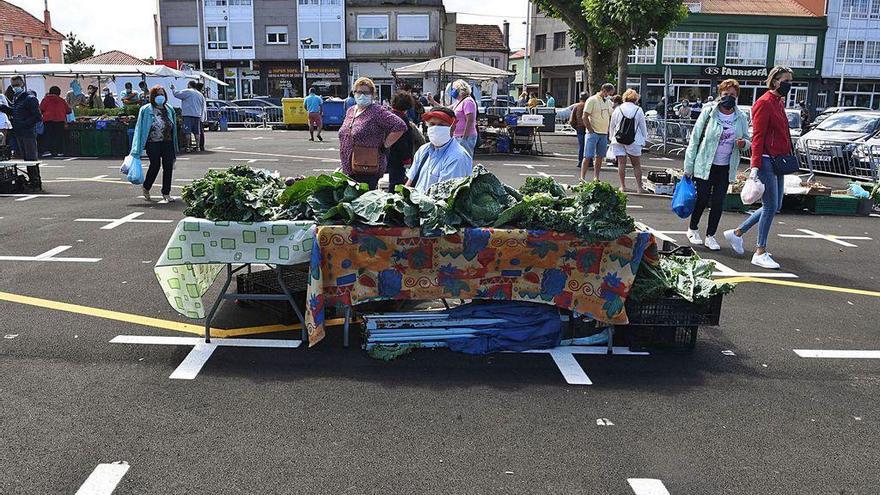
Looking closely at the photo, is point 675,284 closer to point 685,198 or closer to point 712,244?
point 685,198

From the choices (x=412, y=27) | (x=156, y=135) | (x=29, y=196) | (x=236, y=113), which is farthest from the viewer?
(x=412, y=27)

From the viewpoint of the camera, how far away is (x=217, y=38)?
167ft

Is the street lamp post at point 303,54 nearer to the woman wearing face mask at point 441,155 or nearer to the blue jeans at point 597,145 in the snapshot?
the blue jeans at point 597,145

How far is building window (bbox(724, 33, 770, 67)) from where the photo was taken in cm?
4806

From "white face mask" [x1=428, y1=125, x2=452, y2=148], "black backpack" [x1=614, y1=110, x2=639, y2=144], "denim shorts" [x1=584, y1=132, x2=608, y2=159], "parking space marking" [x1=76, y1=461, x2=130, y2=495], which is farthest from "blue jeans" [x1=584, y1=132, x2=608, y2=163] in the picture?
"parking space marking" [x1=76, y1=461, x2=130, y2=495]

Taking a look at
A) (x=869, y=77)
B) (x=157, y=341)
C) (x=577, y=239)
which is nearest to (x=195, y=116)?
(x=157, y=341)

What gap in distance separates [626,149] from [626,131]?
0.44 m

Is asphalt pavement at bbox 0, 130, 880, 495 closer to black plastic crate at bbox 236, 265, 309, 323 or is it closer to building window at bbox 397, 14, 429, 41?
black plastic crate at bbox 236, 265, 309, 323

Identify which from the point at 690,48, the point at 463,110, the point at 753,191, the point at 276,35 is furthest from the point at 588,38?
the point at 276,35

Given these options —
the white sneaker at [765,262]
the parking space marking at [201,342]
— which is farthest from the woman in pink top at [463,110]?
the parking space marking at [201,342]

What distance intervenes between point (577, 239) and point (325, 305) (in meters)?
1.80

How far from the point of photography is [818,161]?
18.0m

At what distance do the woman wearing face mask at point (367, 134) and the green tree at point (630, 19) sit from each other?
1535 centimetres

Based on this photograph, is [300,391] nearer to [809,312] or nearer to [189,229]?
[189,229]
